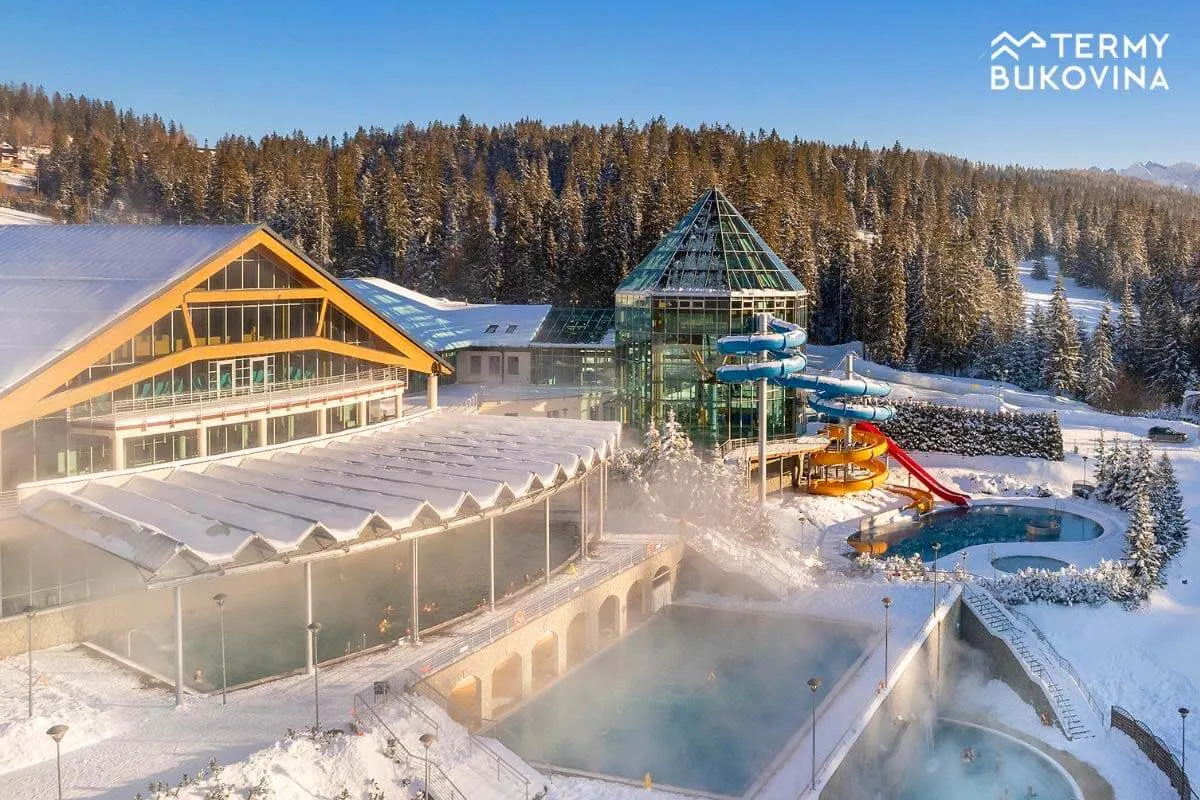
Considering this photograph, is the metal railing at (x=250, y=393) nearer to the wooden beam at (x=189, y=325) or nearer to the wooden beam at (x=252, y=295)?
the wooden beam at (x=189, y=325)

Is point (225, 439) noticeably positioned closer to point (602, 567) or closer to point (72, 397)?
point (72, 397)

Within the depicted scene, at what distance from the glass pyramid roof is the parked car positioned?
2126cm

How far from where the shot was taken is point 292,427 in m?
34.1

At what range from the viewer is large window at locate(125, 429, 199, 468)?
28578mm

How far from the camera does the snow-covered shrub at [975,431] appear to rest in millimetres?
53500

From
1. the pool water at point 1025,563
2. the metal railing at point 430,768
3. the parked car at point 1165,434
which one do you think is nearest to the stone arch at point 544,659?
the metal railing at point 430,768

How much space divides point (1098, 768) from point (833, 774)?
9815 millimetres

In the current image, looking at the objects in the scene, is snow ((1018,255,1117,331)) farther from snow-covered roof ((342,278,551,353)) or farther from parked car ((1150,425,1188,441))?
snow-covered roof ((342,278,551,353))

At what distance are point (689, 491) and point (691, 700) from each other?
13593 mm

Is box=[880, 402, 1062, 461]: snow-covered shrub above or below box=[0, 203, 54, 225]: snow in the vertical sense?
below

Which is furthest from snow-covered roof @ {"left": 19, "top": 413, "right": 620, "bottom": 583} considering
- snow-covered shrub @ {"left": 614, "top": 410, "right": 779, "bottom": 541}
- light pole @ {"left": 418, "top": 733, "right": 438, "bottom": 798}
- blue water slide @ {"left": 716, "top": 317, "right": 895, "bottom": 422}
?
blue water slide @ {"left": 716, "top": 317, "right": 895, "bottom": 422}

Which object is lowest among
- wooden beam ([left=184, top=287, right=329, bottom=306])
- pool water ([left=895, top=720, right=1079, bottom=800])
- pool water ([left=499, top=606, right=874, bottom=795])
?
pool water ([left=895, top=720, right=1079, bottom=800])

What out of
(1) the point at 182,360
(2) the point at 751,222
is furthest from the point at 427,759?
(2) the point at 751,222

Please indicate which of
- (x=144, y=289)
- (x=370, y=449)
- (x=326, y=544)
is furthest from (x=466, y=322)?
(x=326, y=544)
